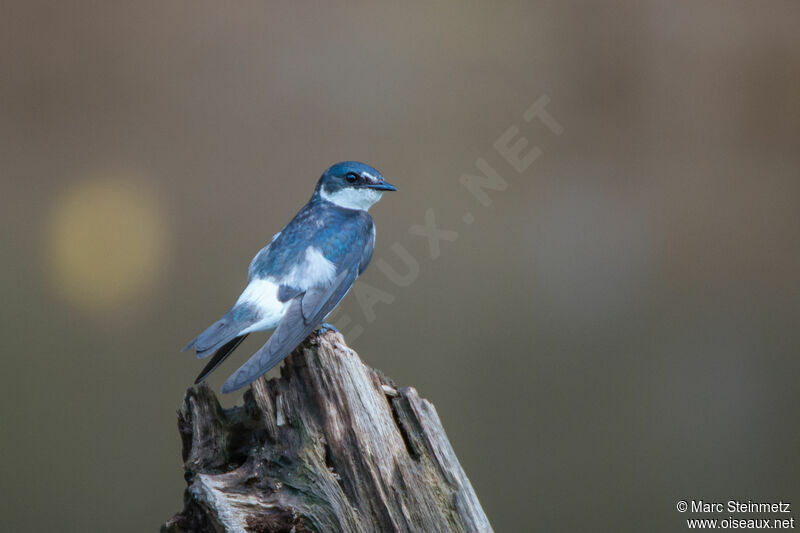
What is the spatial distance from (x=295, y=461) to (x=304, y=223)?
0.59 meters

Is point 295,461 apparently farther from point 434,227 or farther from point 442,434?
point 434,227

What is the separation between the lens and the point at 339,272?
1410 millimetres

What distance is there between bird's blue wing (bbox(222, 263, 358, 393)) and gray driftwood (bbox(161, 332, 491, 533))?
0.10 feet

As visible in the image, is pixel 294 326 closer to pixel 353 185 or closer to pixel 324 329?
pixel 324 329

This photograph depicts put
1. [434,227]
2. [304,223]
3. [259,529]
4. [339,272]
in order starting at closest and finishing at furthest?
[259,529] < [339,272] < [304,223] < [434,227]

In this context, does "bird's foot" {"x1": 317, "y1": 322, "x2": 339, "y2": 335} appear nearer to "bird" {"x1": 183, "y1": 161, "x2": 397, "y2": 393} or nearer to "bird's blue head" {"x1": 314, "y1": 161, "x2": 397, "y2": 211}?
"bird" {"x1": 183, "y1": 161, "x2": 397, "y2": 393}

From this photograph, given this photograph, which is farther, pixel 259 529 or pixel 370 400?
pixel 370 400

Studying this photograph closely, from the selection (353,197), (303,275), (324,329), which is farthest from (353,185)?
(324,329)

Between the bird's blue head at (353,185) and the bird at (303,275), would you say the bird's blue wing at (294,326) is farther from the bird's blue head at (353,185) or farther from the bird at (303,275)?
the bird's blue head at (353,185)

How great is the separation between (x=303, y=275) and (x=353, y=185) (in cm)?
27

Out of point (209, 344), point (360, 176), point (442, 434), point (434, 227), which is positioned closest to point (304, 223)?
point (360, 176)

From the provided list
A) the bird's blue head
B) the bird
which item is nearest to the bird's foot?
the bird

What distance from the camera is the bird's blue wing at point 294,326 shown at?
42.6 inches

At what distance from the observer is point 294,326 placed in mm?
1203
